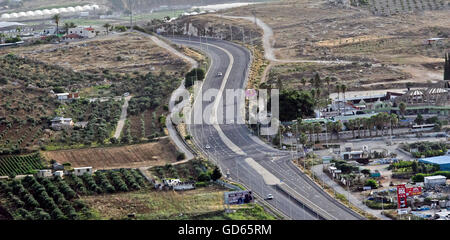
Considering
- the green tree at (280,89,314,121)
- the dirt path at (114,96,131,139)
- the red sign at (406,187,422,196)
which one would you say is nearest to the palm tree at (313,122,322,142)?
the green tree at (280,89,314,121)

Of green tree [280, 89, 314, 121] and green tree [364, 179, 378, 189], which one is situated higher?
green tree [280, 89, 314, 121]

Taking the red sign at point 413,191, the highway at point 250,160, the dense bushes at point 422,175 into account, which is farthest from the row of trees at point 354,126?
the red sign at point 413,191

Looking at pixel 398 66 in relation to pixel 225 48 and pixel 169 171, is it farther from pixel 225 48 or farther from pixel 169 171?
pixel 169 171

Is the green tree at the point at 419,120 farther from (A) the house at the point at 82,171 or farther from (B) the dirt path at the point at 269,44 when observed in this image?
(B) the dirt path at the point at 269,44

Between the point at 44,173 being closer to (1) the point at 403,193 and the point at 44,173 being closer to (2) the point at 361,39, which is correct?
(1) the point at 403,193

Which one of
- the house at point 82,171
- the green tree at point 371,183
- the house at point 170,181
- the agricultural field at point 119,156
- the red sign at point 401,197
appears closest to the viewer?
the red sign at point 401,197

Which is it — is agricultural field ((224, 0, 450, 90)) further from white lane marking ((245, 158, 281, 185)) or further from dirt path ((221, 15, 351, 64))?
white lane marking ((245, 158, 281, 185))
